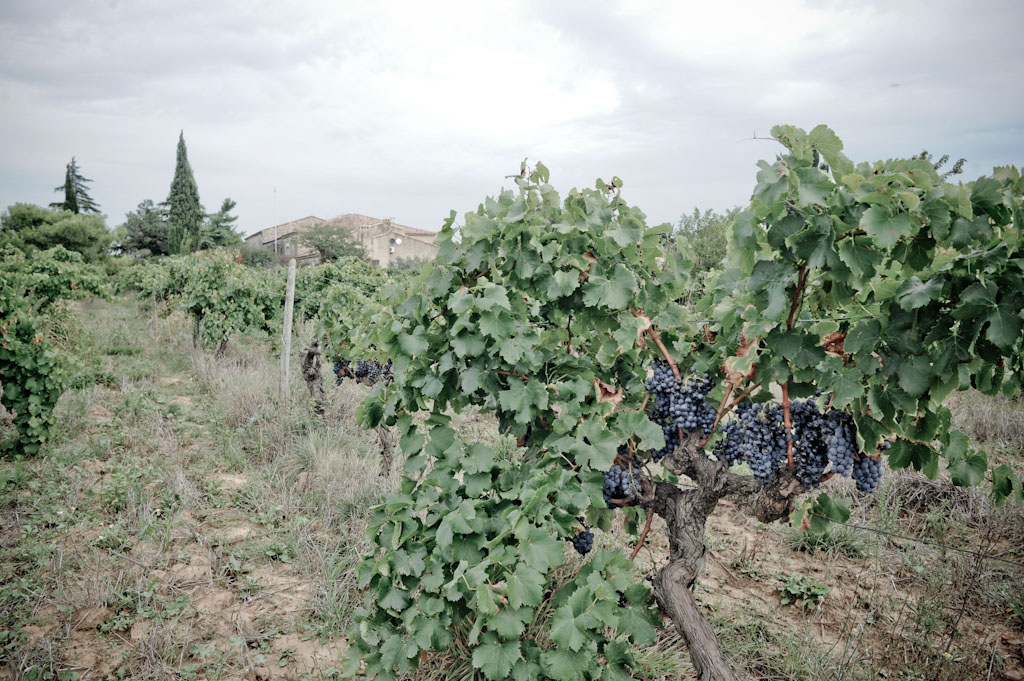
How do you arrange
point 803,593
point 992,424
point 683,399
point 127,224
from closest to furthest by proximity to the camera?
point 683,399 → point 803,593 → point 992,424 → point 127,224

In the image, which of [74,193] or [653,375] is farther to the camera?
[74,193]

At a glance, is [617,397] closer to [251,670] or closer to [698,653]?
[698,653]

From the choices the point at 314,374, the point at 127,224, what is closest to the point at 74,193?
the point at 127,224

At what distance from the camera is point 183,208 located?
31.4 metres

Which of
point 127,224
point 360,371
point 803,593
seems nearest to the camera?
point 803,593

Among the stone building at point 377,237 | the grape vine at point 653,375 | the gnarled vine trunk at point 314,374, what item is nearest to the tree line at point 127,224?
the stone building at point 377,237

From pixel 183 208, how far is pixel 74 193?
6.32 meters

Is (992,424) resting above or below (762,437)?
below

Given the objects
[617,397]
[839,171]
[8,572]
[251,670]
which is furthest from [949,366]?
[8,572]

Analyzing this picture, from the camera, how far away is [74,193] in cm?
3153

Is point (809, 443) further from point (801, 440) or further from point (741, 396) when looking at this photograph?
point (741, 396)

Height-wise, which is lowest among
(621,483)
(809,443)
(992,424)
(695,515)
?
(992,424)

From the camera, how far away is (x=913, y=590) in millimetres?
3363

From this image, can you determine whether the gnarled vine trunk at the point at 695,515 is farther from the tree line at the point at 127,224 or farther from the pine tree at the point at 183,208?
the pine tree at the point at 183,208
